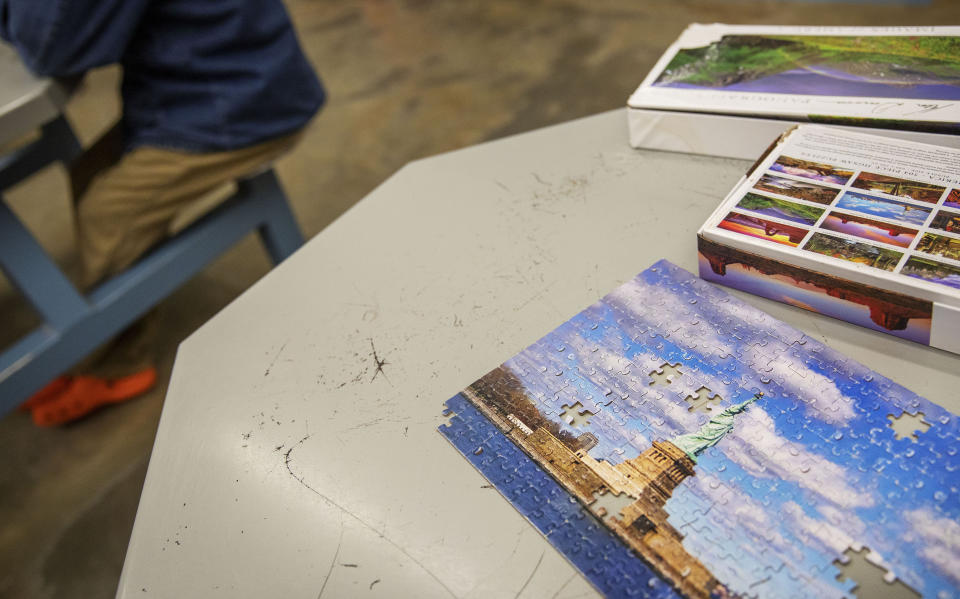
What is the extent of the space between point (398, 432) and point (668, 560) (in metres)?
0.30

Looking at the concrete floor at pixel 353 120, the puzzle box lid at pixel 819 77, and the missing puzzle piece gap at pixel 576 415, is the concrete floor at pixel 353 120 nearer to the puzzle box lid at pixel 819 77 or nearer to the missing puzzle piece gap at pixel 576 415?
the missing puzzle piece gap at pixel 576 415

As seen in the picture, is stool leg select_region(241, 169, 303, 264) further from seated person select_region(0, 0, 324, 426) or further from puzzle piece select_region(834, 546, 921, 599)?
puzzle piece select_region(834, 546, 921, 599)

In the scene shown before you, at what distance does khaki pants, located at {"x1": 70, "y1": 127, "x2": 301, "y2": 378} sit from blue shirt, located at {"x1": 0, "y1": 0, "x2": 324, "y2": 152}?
4cm

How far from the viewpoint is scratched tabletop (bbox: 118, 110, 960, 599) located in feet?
1.98

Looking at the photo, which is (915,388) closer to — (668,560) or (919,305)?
(919,305)

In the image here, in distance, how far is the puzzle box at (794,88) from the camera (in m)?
0.82

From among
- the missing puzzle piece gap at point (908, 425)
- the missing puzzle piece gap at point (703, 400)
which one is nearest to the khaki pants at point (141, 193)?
the missing puzzle piece gap at point (703, 400)

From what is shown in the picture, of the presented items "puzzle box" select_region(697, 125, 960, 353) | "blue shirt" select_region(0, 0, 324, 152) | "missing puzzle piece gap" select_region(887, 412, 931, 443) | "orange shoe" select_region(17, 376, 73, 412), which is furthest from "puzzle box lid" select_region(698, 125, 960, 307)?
"orange shoe" select_region(17, 376, 73, 412)

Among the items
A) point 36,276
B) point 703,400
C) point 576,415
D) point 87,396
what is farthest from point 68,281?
point 703,400

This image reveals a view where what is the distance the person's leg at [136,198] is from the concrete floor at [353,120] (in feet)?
0.68

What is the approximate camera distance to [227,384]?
0.80m

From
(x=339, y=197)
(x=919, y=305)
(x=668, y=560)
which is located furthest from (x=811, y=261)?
(x=339, y=197)

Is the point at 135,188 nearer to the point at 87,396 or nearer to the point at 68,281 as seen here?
the point at 68,281

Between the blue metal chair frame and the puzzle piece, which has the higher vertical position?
the puzzle piece
